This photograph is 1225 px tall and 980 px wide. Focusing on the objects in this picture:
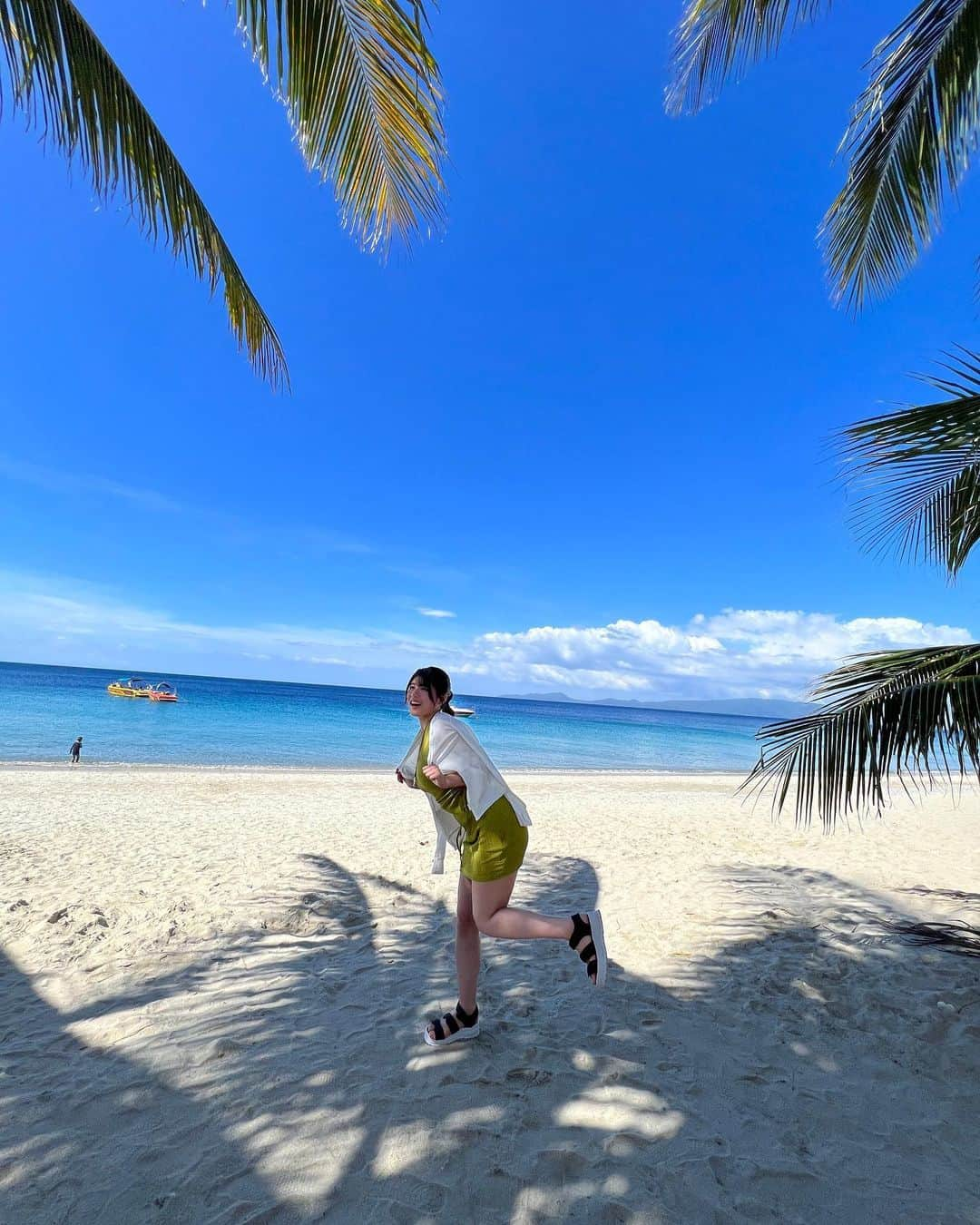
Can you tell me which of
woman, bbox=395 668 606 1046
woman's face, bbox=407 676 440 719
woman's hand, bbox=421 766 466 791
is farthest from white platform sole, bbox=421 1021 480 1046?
woman's face, bbox=407 676 440 719

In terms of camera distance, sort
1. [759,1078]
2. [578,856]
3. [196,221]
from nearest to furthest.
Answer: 1. [759,1078]
2. [196,221]
3. [578,856]

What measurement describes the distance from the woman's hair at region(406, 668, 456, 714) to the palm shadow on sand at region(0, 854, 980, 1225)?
1.62m

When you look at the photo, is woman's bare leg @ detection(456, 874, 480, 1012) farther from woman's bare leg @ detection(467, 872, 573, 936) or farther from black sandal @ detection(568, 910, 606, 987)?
black sandal @ detection(568, 910, 606, 987)

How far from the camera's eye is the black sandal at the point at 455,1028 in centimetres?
278

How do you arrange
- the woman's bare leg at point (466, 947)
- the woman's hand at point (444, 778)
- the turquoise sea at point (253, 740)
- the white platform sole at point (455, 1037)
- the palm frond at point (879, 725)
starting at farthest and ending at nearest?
the turquoise sea at point (253, 740), the palm frond at point (879, 725), the white platform sole at point (455, 1037), the woman's bare leg at point (466, 947), the woman's hand at point (444, 778)

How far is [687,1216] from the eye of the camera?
1822 millimetres

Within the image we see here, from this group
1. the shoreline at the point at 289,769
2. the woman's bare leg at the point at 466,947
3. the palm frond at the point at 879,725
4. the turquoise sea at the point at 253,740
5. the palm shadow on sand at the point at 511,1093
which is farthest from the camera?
the turquoise sea at the point at 253,740

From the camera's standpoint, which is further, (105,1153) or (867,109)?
(867,109)

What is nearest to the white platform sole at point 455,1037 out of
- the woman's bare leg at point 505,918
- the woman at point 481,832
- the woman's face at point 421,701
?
the woman at point 481,832

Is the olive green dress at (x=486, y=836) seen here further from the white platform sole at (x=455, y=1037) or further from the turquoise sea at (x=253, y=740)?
the turquoise sea at (x=253, y=740)

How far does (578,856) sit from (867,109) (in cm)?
716

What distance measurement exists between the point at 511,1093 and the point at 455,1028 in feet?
1.47

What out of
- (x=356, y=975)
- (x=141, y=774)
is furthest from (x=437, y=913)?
(x=141, y=774)

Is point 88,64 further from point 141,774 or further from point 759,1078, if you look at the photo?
point 141,774
